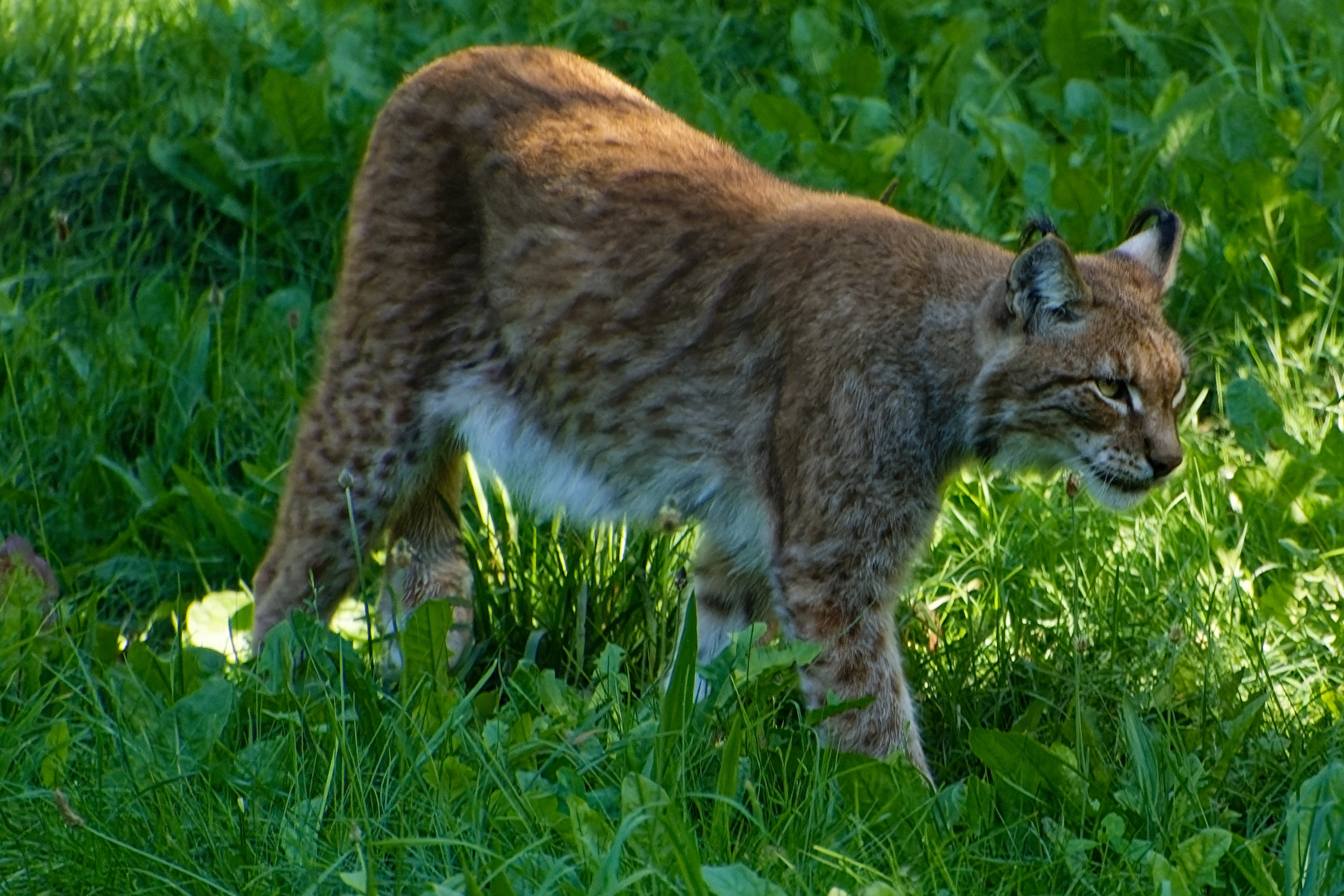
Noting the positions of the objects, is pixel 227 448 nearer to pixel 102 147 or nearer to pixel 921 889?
pixel 102 147

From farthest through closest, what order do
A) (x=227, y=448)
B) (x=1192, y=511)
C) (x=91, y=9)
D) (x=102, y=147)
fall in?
(x=91, y=9)
(x=102, y=147)
(x=227, y=448)
(x=1192, y=511)

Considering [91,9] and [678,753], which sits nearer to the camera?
[678,753]

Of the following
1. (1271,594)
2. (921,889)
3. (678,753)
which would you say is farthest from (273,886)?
(1271,594)

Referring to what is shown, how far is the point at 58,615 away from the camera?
14.7 ft

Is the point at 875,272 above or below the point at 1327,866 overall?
above

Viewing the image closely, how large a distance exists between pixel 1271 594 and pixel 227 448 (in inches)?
116

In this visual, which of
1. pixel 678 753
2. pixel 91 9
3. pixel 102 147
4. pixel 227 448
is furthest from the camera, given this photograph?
pixel 91 9

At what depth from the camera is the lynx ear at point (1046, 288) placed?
3.82 metres

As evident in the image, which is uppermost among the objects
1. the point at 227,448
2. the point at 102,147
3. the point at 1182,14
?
the point at 1182,14

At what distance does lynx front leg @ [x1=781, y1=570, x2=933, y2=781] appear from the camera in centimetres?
396

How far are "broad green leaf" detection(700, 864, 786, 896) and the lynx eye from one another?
144 cm

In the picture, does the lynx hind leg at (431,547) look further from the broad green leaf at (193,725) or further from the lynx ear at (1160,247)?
the lynx ear at (1160,247)

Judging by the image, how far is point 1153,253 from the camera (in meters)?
4.27

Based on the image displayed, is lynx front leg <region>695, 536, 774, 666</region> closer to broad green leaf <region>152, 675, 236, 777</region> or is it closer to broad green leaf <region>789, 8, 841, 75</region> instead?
broad green leaf <region>152, 675, 236, 777</region>
